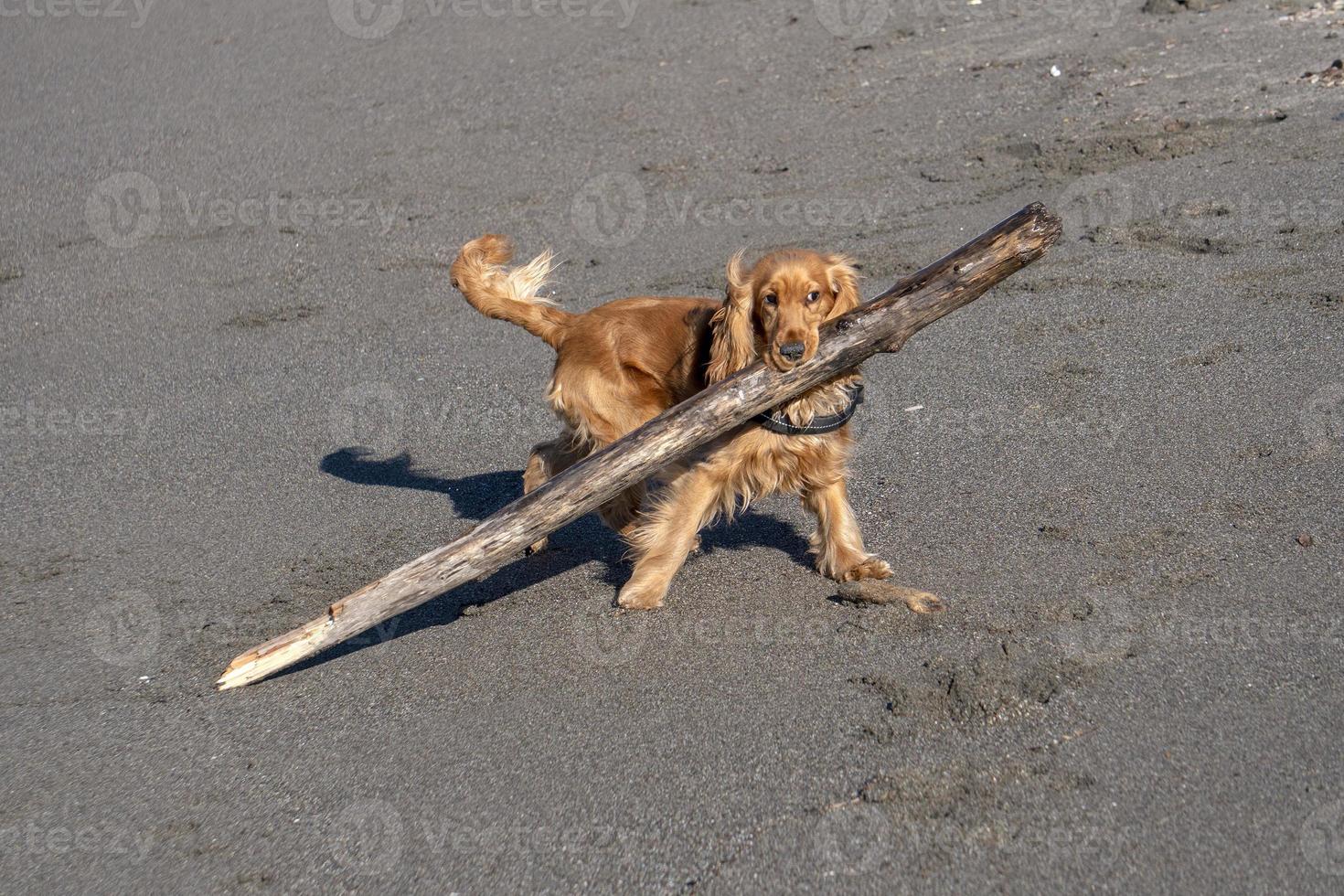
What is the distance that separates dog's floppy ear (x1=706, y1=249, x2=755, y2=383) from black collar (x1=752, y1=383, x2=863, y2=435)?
218 mm

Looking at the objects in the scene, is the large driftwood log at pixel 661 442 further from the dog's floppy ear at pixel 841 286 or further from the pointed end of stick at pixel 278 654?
the dog's floppy ear at pixel 841 286

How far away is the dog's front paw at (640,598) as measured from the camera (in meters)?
4.98

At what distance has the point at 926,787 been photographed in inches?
138

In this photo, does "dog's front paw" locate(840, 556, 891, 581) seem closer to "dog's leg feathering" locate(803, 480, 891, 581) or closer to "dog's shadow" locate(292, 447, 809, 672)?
"dog's leg feathering" locate(803, 480, 891, 581)

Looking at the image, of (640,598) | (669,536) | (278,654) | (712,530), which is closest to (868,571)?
(669,536)

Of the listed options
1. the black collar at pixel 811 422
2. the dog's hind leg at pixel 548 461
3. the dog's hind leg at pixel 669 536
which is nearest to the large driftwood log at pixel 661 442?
the black collar at pixel 811 422

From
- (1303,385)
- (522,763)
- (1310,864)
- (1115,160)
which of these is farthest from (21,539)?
(1115,160)

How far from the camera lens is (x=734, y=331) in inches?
184

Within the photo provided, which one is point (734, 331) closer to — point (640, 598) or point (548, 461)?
point (640, 598)

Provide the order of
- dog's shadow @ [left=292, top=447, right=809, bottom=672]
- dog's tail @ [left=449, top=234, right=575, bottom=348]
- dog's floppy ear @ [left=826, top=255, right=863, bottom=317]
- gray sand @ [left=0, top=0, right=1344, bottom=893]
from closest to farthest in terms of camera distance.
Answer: gray sand @ [left=0, top=0, right=1344, bottom=893]
dog's floppy ear @ [left=826, top=255, right=863, bottom=317]
dog's shadow @ [left=292, top=447, right=809, bottom=672]
dog's tail @ [left=449, top=234, right=575, bottom=348]

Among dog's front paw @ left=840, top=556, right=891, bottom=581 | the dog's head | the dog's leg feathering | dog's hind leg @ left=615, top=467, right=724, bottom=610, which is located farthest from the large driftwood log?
dog's front paw @ left=840, top=556, right=891, bottom=581

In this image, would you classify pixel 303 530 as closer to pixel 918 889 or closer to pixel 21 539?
pixel 21 539

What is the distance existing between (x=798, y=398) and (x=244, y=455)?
3.62m

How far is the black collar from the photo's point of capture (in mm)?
4785
